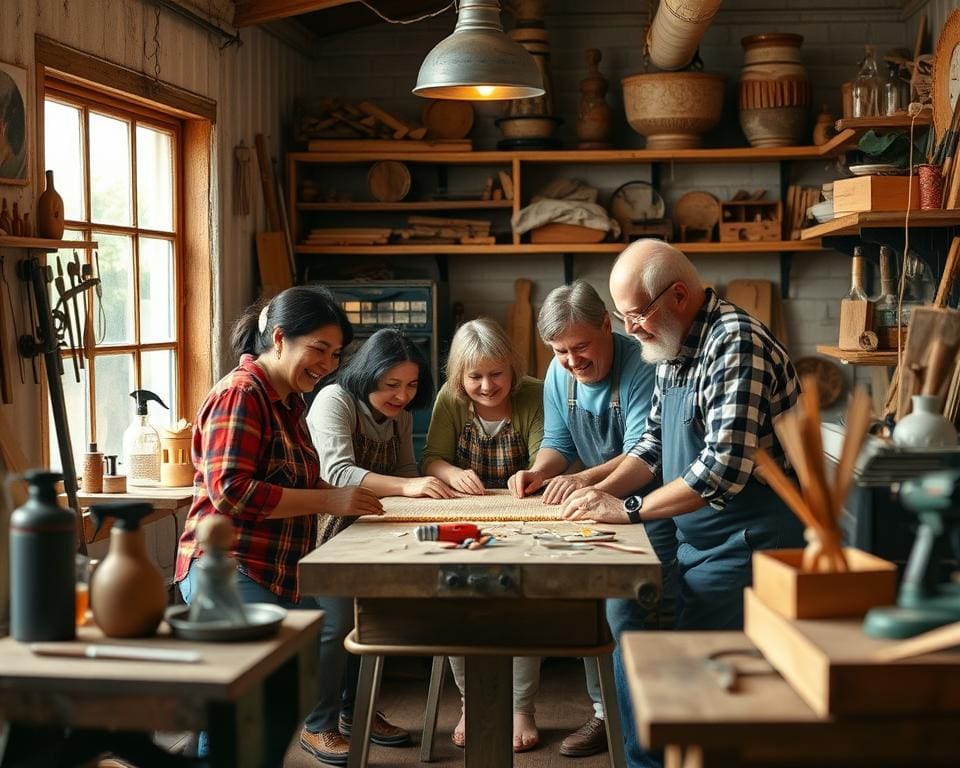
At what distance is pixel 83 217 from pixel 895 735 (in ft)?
12.2

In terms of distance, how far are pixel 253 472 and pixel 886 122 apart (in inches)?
124

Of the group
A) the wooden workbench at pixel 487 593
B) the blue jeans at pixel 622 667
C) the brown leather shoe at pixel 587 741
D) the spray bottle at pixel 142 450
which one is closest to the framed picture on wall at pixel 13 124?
the spray bottle at pixel 142 450

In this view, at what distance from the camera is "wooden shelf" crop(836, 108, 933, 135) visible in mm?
4902

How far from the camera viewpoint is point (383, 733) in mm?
4410

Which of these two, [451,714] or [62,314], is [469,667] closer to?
[451,714]

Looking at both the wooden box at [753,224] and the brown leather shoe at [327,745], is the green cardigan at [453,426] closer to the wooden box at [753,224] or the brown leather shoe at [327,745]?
the brown leather shoe at [327,745]

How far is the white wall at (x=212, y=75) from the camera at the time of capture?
3947mm

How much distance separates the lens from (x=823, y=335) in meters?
6.89

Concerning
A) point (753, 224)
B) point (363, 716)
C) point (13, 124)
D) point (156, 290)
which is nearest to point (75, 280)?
point (13, 124)

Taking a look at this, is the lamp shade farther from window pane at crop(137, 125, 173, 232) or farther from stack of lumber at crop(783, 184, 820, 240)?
stack of lumber at crop(783, 184, 820, 240)

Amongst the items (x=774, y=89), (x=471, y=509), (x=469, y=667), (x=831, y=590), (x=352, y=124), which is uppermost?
(x=774, y=89)

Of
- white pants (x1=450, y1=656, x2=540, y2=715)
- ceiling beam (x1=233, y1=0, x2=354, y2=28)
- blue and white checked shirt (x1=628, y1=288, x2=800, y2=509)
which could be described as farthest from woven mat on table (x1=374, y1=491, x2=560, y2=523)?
ceiling beam (x1=233, y1=0, x2=354, y2=28)

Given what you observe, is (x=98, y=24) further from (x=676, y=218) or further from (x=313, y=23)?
(x=676, y=218)

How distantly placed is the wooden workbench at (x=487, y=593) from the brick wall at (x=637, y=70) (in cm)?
389
